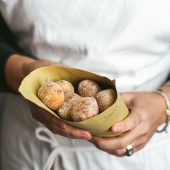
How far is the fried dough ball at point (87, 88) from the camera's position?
0.53m

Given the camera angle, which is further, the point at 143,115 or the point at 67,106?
the point at 143,115

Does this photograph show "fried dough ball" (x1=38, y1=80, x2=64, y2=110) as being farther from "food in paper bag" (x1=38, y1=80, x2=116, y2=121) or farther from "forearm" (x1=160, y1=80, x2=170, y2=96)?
"forearm" (x1=160, y1=80, x2=170, y2=96)

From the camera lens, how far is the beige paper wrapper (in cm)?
51

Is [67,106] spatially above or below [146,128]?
above

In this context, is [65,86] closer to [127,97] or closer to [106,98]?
[106,98]

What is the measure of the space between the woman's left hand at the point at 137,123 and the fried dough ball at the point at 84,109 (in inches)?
2.2

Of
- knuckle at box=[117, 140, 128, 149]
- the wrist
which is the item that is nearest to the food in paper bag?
knuckle at box=[117, 140, 128, 149]

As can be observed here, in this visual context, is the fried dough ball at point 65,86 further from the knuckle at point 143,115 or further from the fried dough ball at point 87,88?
the knuckle at point 143,115

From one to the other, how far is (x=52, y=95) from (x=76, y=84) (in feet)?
0.24

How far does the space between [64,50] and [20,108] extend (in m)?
0.17

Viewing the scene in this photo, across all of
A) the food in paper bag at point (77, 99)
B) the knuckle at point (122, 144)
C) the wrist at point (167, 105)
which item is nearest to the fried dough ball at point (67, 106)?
the food in paper bag at point (77, 99)

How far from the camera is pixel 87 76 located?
0.55 metres

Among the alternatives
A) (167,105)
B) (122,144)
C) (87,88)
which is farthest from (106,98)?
(167,105)

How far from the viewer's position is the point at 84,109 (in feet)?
1.62
